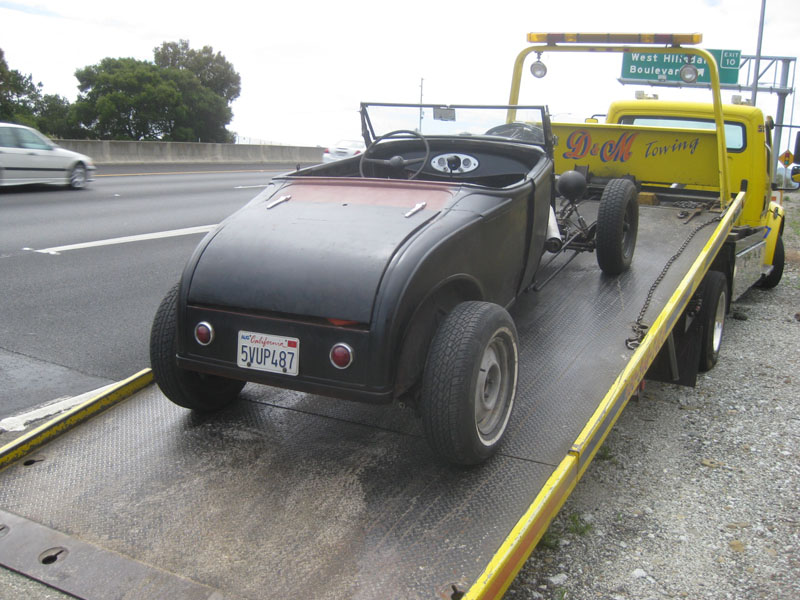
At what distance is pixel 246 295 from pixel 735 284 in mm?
Result: 4890

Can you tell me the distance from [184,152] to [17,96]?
39.1 metres

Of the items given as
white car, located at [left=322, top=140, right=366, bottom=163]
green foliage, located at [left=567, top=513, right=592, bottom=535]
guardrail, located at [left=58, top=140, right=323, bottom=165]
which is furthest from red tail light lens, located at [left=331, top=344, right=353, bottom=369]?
guardrail, located at [left=58, top=140, right=323, bottom=165]

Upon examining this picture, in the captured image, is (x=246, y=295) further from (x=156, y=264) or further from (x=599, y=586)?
(x=156, y=264)

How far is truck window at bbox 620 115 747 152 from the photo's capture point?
25.5 ft

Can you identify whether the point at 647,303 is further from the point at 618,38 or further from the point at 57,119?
the point at 57,119

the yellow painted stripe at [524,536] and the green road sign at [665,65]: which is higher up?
the green road sign at [665,65]

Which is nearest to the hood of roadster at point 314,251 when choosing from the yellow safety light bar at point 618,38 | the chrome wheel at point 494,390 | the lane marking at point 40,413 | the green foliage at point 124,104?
the chrome wheel at point 494,390

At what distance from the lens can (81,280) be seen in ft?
25.0

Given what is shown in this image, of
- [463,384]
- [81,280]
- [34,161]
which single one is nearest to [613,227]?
[463,384]

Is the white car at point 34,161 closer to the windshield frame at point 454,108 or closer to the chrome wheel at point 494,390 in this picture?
the windshield frame at point 454,108

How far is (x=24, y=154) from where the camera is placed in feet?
49.0

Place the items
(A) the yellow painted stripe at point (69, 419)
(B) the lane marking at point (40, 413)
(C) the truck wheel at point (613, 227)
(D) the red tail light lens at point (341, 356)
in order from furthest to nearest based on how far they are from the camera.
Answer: (C) the truck wheel at point (613, 227) → (B) the lane marking at point (40, 413) → (A) the yellow painted stripe at point (69, 419) → (D) the red tail light lens at point (341, 356)

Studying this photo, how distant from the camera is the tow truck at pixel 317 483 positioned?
2.58 metres

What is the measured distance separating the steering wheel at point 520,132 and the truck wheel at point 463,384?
2019 mm
